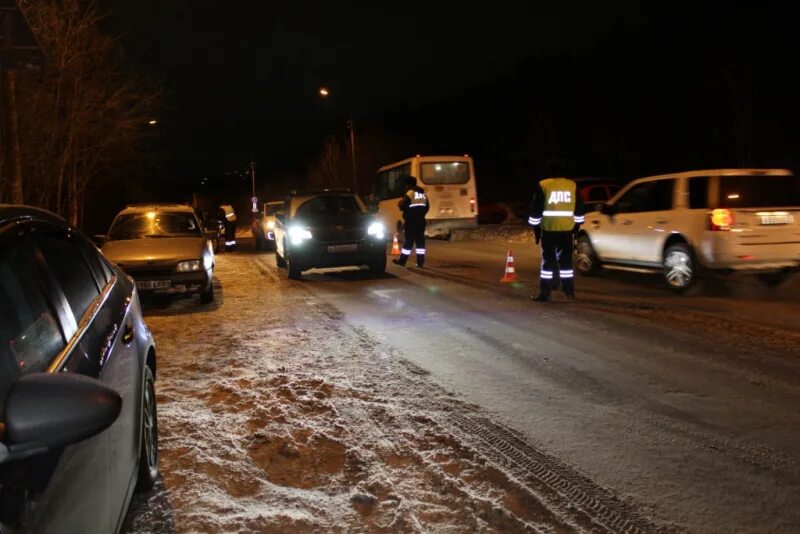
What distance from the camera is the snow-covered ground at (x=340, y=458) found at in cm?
346

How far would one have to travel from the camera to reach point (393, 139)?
62438mm

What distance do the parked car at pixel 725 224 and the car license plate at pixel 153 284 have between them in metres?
7.67

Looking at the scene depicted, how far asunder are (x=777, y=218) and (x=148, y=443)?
914 cm

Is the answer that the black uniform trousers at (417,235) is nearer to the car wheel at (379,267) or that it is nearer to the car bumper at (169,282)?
the car wheel at (379,267)

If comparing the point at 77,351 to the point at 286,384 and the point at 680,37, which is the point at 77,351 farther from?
the point at 680,37

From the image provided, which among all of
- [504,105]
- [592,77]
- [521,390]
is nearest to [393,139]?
[504,105]

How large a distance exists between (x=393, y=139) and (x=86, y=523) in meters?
61.6

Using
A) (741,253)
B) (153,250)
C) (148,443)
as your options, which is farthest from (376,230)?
(148,443)

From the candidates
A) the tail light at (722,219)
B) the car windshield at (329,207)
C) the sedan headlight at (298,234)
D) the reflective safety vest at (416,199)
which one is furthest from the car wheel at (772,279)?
the sedan headlight at (298,234)

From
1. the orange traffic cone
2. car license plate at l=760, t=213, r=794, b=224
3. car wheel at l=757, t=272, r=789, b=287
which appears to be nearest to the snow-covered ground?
the orange traffic cone

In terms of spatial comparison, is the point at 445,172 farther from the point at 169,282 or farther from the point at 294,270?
the point at 169,282

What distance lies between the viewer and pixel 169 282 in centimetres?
1023

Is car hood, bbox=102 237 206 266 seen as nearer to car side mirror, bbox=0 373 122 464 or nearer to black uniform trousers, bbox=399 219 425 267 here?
black uniform trousers, bbox=399 219 425 267

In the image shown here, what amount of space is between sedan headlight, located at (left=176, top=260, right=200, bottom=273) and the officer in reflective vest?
16.9 ft
